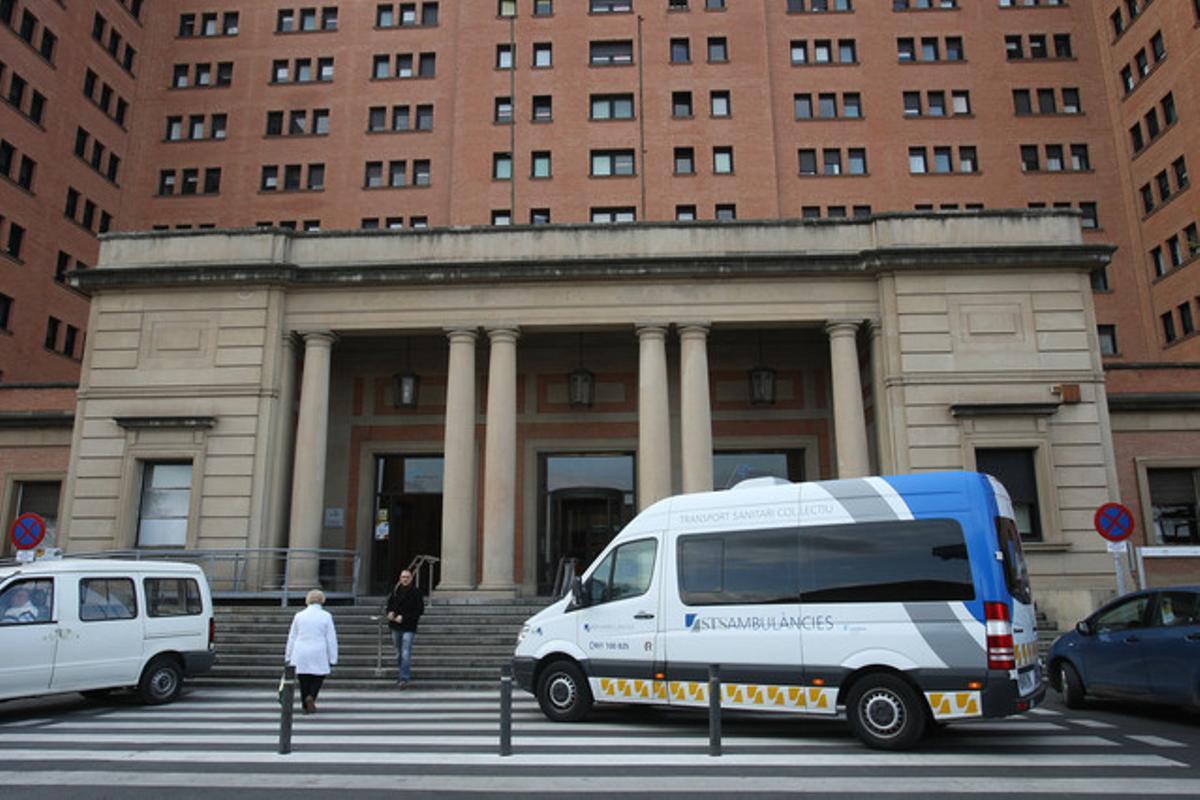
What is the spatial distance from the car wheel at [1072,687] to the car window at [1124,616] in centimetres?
72

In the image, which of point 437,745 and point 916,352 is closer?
point 437,745

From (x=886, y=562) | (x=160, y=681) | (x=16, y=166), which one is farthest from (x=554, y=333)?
(x=16, y=166)

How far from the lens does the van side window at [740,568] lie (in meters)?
9.09

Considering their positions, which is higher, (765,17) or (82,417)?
(765,17)

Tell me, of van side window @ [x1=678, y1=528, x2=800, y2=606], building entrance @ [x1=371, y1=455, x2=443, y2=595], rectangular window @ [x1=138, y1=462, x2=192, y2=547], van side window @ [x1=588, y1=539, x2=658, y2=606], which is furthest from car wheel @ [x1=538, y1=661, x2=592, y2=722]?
building entrance @ [x1=371, y1=455, x2=443, y2=595]

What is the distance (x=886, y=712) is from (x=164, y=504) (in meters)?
17.0

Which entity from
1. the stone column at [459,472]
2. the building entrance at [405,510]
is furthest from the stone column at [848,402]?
the building entrance at [405,510]

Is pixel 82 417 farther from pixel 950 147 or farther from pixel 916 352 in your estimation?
pixel 950 147

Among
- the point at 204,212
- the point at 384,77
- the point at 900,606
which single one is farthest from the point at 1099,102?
Answer: the point at 204,212

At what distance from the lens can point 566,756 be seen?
25.8 feet

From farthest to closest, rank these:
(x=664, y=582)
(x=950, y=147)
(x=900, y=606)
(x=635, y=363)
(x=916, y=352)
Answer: (x=950, y=147) → (x=635, y=363) → (x=916, y=352) → (x=664, y=582) → (x=900, y=606)

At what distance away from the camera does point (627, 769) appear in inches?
287

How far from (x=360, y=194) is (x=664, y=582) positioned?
96.7 feet

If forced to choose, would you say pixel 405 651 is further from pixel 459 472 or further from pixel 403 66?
pixel 403 66
